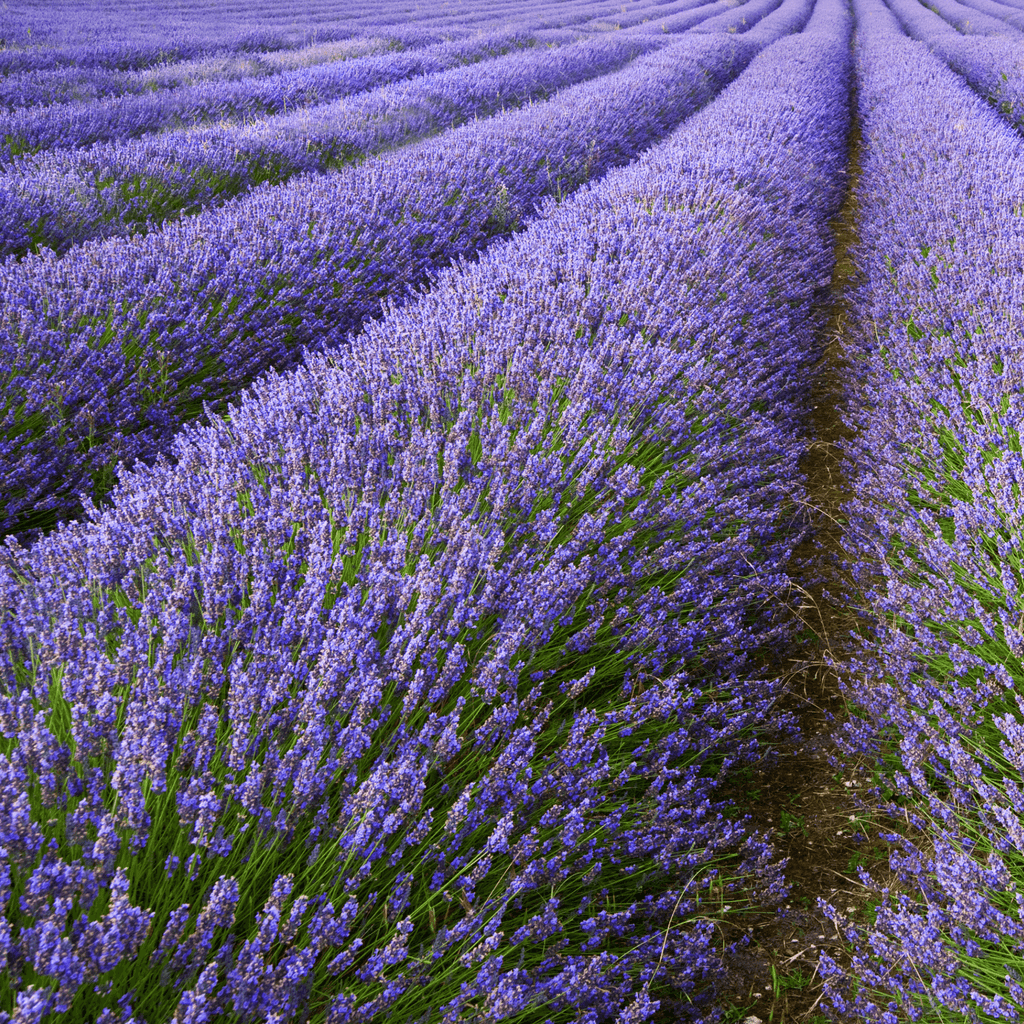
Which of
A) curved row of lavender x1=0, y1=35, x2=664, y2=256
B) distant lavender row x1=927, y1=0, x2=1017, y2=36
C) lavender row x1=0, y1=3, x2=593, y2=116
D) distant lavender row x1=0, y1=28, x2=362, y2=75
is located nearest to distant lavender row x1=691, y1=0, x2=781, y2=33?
distant lavender row x1=927, y1=0, x2=1017, y2=36

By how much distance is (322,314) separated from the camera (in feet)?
12.2

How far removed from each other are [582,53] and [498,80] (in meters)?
3.08

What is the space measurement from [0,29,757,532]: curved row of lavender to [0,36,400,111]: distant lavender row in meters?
4.06

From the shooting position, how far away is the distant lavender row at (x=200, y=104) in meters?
5.85

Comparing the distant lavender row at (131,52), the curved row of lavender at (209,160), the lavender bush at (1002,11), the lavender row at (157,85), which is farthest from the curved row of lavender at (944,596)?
the lavender bush at (1002,11)

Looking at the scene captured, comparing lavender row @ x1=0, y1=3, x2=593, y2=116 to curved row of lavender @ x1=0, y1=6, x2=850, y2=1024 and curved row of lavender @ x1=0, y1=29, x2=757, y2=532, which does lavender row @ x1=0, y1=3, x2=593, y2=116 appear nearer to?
curved row of lavender @ x1=0, y1=29, x2=757, y2=532

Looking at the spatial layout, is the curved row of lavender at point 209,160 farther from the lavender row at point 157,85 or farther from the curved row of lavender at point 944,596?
the curved row of lavender at point 944,596

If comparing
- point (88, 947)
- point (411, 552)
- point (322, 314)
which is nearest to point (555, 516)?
point (411, 552)

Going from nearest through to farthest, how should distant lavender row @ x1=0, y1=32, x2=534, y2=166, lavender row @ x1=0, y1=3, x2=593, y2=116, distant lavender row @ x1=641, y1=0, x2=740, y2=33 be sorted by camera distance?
distant lavender row @ x1=0, y1=32, x2=534, y2=166
lavender row @ x1=0, y1=3, x2=593, y2=116
distant lavender row @ x1=641, y1=0, x2=740, y2=33

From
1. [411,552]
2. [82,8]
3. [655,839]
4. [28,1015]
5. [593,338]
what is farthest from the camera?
[82,8]

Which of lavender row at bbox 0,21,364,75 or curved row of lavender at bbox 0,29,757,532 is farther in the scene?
lavender row at bbox 0,21,364,75

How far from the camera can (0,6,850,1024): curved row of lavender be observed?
3.25ft

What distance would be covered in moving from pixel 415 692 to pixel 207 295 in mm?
2664

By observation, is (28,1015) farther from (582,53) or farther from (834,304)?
(582,53)
